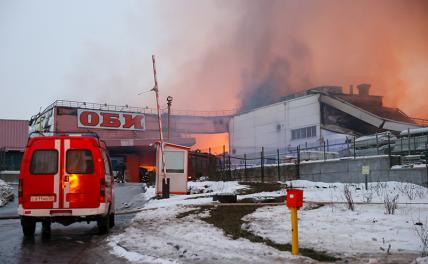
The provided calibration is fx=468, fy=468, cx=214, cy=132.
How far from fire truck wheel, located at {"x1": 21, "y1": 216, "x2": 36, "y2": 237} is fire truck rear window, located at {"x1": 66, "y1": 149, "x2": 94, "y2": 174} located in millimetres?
1436

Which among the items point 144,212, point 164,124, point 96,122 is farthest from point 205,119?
point 144,212

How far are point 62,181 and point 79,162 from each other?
0.54 meters

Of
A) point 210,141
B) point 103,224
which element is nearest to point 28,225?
point 103,224

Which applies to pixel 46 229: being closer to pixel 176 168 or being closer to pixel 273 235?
pixel 273 235

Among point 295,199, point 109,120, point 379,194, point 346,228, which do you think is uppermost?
point 109,120

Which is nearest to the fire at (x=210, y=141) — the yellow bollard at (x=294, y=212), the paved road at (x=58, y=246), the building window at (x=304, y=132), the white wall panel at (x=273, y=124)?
the white wall panel at (x=273, y=124)

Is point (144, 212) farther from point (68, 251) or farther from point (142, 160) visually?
point (142, 160)

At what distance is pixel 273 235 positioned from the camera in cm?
900

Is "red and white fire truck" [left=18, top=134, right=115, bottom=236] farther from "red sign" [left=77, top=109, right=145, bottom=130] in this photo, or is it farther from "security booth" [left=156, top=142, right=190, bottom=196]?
"red sign" [left=77, top=109, right=145, bottom=130]

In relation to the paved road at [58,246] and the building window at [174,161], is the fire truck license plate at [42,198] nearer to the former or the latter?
the paved road at [58,246]

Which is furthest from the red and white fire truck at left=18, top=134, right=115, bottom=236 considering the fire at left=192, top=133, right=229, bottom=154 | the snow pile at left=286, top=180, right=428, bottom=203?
the fire at left=192, top=133, right=229, bottom=154

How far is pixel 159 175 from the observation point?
67.3 ft

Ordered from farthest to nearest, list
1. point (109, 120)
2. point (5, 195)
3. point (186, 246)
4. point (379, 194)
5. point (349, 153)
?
point (109, 120) → point (349, 153) → point (5, 195) → point (379, 194) → point (186, 246)

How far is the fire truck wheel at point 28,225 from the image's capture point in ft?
33.6
